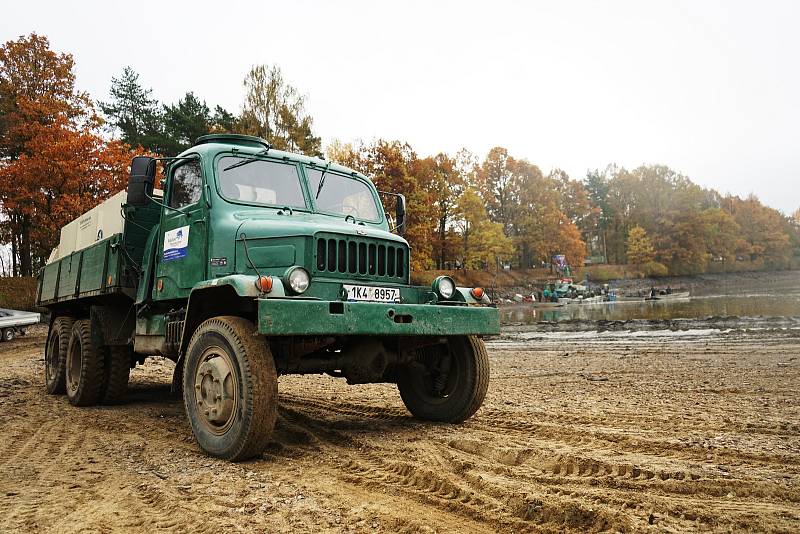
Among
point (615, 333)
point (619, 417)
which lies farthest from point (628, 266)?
point (619, 417)

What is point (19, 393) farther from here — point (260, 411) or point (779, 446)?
point (779, 446)

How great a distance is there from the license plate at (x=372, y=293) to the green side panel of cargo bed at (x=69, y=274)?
5.13 meters

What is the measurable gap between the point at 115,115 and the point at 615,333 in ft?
140

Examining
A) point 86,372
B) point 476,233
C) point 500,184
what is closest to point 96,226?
point 86,372

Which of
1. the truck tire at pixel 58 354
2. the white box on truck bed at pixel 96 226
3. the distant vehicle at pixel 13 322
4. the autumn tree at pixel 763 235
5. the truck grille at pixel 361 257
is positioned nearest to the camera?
the truck grille at pixel 361 257

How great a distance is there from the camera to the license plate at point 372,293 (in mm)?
5518

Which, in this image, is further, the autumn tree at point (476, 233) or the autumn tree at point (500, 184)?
the autumn tree at point (500, 184)

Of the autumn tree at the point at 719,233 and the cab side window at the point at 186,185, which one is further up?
the autumn tree at the point at 719,233

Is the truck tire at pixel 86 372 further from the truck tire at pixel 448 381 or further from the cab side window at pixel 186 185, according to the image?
the truck tire at pixel 448 381

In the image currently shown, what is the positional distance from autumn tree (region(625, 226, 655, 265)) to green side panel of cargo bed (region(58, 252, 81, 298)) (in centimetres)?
6900

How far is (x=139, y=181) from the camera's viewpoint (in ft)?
21.0

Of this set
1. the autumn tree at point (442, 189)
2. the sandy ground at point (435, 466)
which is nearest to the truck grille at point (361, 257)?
the sandy ground at point (435, 466)

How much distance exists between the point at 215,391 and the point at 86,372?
3.94 meters

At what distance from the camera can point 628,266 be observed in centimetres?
7300
